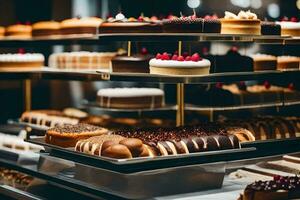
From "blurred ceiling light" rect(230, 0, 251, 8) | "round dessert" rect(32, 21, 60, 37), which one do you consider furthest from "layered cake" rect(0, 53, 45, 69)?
"blurred ceiling light" rect(230, 0, 251, 8)

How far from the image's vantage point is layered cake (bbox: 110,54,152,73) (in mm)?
5531

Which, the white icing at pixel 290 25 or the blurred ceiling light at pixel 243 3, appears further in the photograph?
the blurred ceiling light at pixel 243 3

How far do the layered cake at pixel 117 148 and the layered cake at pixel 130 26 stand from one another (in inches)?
40.1

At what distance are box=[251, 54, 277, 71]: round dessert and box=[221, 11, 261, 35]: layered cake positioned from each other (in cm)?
47

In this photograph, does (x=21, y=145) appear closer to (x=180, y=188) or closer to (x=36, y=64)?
(x=36, y=64)

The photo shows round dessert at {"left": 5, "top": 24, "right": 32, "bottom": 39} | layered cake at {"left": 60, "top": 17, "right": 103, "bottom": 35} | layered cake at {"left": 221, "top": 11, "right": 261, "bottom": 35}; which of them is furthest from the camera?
round dessert at {"left": 5, "top": 24, "right": 32, "bottom": 39}

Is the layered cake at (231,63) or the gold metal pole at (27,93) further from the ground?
the layered cake at (231,63)

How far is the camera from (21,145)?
666cm

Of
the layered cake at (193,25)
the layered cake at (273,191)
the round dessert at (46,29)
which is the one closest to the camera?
the layered cake at (273,191)

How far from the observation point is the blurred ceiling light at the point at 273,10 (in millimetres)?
7109

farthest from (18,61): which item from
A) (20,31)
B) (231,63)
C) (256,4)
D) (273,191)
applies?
(273,191)

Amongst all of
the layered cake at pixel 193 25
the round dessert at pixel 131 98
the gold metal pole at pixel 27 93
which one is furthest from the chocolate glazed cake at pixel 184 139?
the gold metal pole at pixel 27 93

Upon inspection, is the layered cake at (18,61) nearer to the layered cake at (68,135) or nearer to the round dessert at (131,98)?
the round dessert at (131,98)

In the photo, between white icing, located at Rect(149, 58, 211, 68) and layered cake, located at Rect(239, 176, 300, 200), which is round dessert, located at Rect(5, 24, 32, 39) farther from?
layered cake, located at Rect(239, 176, 300, 200)
